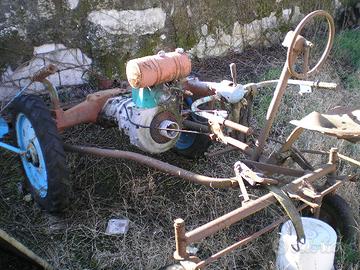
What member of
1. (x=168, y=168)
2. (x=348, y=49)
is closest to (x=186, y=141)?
(x=168, y=168)

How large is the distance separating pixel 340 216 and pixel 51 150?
70.7 inches

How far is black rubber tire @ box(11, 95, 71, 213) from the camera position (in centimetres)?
296

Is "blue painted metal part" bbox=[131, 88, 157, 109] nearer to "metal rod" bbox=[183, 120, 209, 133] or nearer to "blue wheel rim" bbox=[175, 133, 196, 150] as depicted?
"metal rod" bbox=[183, 120, 209, 133]

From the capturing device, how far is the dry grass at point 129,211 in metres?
2.98

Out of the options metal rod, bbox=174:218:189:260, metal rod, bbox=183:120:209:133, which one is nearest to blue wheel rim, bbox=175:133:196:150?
metal rod, bbox=183:120:209:133

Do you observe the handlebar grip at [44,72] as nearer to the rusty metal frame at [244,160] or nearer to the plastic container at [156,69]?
the rusty metal frame at [244,160]

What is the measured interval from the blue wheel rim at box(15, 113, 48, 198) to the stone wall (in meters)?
0.78

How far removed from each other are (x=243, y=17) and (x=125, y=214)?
301 cm

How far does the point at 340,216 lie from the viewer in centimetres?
300

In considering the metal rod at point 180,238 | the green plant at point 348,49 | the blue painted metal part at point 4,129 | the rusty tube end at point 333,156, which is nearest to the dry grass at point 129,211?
the blue painted metal part at point 4,129

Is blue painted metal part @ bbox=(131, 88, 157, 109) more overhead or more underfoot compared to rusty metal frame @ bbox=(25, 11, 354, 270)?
more overhead

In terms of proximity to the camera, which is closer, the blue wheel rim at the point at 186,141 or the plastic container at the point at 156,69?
the plastic container at the point at 156,69

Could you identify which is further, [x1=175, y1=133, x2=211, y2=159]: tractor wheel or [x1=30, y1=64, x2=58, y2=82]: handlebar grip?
[x1=175, y1=133, x2=211, y2=159]: tractor wheel

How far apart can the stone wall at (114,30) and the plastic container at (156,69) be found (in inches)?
53.9
